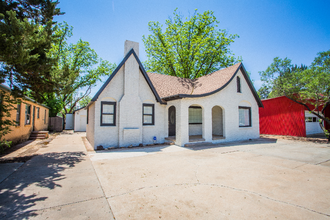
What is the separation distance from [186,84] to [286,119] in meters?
10.7

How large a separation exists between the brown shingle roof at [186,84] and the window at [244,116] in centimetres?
295

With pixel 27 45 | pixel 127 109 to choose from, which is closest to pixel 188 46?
pixel 127 109

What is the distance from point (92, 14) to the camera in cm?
896

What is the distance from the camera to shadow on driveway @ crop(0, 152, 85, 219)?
320cm

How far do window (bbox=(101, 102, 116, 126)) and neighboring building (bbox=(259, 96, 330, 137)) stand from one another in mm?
16330

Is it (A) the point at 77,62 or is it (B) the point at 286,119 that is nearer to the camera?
(B) the point at 286,119

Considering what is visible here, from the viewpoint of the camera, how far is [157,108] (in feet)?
37.8

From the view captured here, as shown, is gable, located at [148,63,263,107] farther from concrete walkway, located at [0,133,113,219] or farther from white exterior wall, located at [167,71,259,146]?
concrete walkway, located at [0,133,113,219]

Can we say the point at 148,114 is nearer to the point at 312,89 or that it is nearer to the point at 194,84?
the point at 194,84

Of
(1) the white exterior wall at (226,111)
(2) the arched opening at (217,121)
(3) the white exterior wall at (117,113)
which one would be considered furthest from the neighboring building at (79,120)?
(2) the arched opening at (217,121)

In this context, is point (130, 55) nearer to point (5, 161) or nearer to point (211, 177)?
point (5, 161)

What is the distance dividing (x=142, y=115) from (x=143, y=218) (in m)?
8.25

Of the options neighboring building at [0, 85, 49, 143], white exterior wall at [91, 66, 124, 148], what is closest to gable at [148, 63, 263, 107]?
white exterior wall at [91, 66, 124, 148]

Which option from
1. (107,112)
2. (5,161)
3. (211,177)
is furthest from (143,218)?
(107,112)
